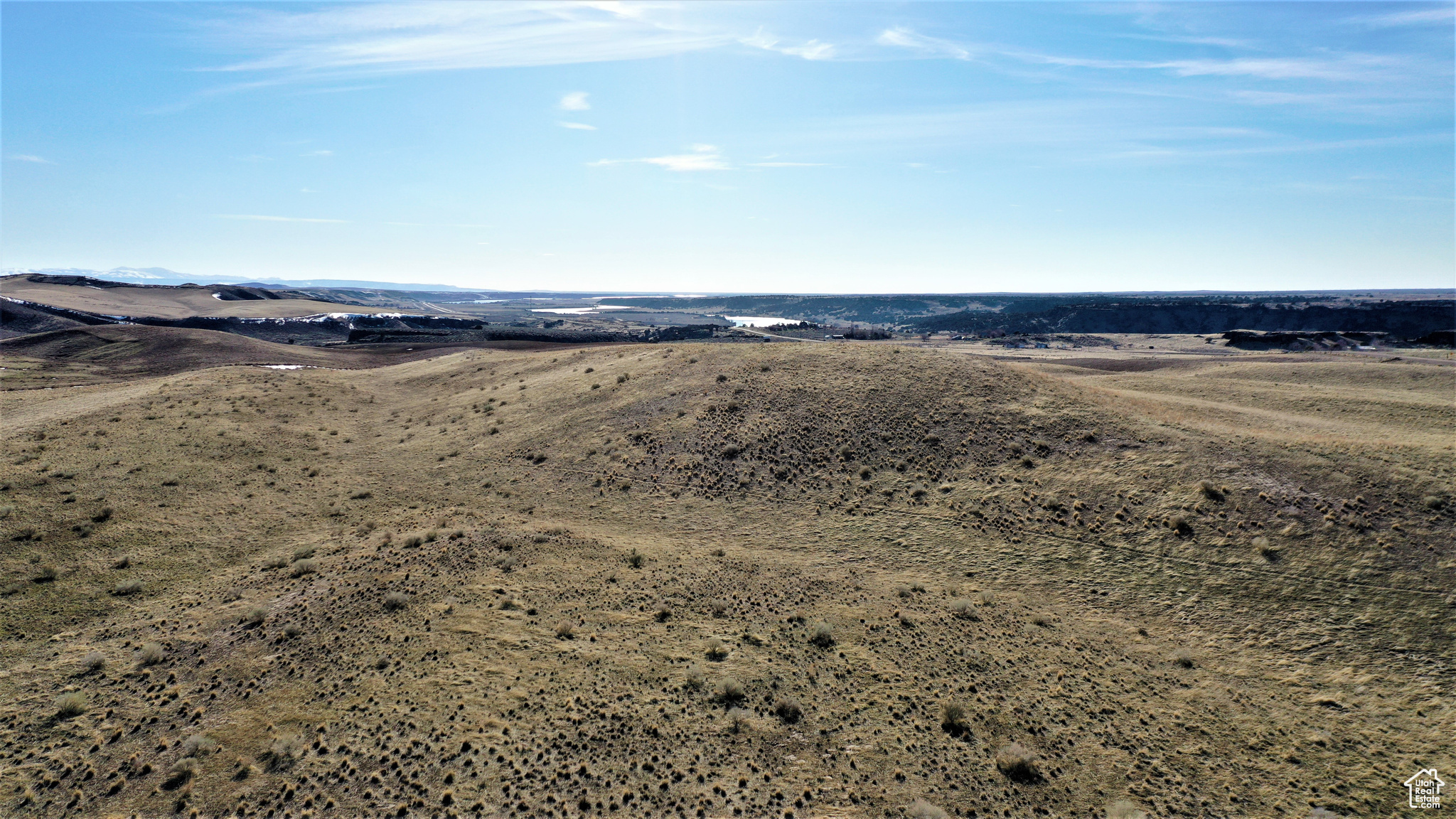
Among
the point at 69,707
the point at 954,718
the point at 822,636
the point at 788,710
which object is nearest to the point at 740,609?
the point at 822,636

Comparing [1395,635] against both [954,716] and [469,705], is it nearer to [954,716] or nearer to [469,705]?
[954,716]

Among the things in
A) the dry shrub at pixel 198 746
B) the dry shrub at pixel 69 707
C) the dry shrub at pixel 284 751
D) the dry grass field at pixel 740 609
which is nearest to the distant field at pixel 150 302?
the dry grass field at pixel 740 609

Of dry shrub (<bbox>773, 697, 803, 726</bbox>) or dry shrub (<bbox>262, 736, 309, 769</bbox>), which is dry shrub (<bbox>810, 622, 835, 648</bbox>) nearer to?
dry shrub (<bbox>773, 697, 803, 726</bbox>)

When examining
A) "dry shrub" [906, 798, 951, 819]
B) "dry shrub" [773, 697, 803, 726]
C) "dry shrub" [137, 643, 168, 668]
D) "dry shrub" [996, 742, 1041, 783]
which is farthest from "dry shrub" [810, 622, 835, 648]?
"dry shrub" [137, 643, 168, 668]

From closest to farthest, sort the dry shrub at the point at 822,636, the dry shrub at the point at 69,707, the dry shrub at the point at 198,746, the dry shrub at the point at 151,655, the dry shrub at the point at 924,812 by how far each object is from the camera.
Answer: the dry shrub at the point at 924,812 < the dry shrub at the point at 198,746 < the dry shrub at the point at 69,707 < the dry shrub at the point at 151,655 < the dry shrub at the point at 822,636

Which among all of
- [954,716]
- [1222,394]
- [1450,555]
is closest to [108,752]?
[954,716]

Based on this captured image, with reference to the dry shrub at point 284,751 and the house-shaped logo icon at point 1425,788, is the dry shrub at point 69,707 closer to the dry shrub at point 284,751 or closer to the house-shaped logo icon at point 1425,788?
the dry shrub at point 284,751

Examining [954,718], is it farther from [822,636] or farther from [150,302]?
[150,302]
